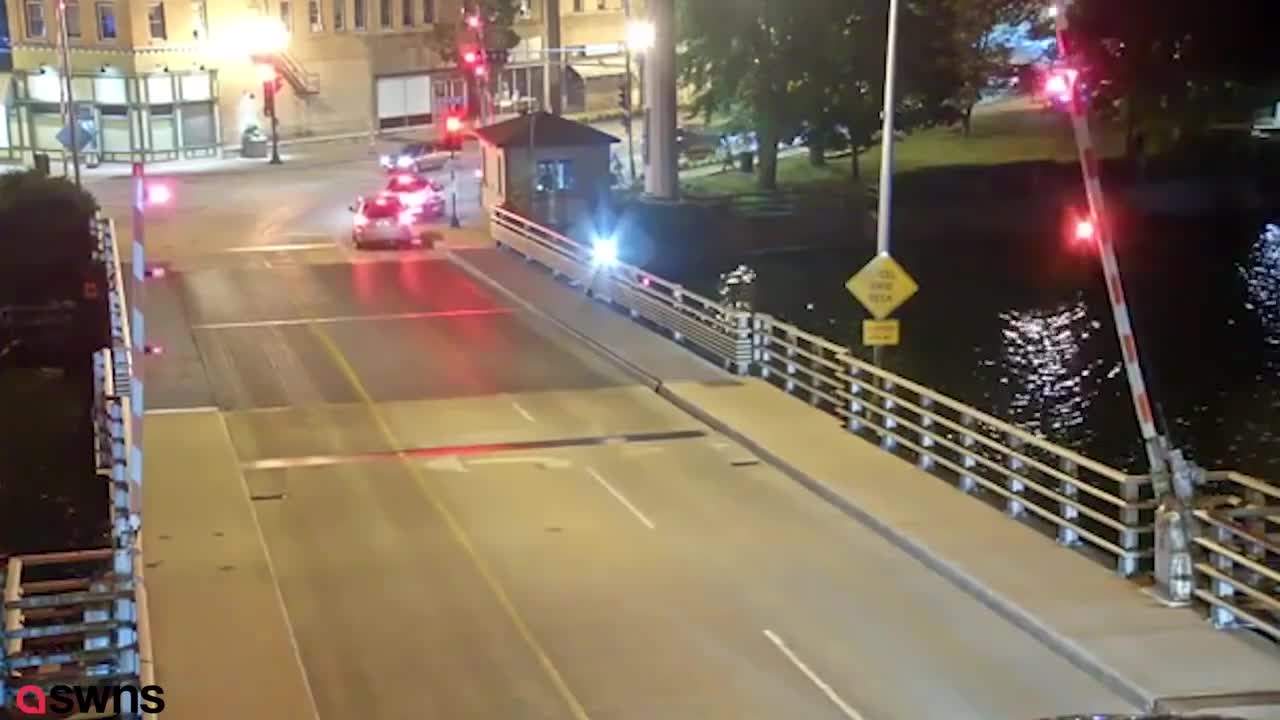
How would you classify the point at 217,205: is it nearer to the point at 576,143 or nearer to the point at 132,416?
the point at 576,143

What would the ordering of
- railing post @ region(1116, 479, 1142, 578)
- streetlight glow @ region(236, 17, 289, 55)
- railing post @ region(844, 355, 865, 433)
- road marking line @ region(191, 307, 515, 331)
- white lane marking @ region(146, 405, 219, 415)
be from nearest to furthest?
railing post @ region(1116, 479, 1142, 578), railing post @ region(844, 355, 865, 433), white lane marking @ region(146, 405, 219, 415), road marking line @ region(191, 307, 515, 331), streetlight glow @ region(236, 17, 289, 55)

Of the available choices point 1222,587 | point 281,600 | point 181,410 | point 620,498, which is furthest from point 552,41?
point 1222,587

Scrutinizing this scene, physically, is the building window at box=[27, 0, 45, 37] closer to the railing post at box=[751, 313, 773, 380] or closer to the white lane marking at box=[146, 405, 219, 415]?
the white lane marking at box=[146, 405, 219, 415]

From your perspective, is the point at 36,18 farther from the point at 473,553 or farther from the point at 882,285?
the point at 473,553

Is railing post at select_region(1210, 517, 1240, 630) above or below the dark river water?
above

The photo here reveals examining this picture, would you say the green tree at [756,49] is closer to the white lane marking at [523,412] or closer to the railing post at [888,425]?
the white lane marking at [523,412]

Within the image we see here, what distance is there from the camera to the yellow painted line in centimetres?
1450

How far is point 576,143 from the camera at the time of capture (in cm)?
5519

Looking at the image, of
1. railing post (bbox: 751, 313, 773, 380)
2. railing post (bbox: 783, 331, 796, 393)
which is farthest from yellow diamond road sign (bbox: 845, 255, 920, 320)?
railing post (bbox: 751, 313, 773, 380)

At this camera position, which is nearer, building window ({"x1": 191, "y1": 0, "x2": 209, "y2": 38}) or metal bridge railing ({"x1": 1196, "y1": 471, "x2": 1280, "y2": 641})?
metal bridge railing ({"x1": 1196, "y1": 471, "x2": 1280, "y2": 641})

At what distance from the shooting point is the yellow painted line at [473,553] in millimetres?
14500
